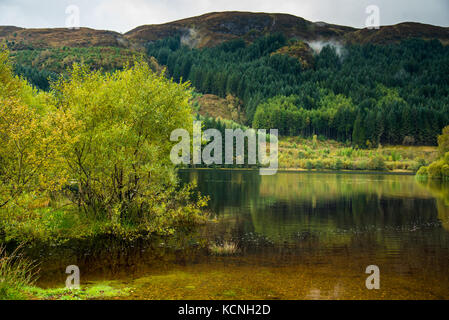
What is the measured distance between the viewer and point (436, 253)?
2605cm

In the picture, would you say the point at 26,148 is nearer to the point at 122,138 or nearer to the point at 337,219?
the point at 122,138

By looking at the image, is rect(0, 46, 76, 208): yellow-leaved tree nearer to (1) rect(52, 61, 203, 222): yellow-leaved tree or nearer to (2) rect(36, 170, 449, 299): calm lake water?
(1) rect(52, 61, 203, 222): yellow-leaved tree

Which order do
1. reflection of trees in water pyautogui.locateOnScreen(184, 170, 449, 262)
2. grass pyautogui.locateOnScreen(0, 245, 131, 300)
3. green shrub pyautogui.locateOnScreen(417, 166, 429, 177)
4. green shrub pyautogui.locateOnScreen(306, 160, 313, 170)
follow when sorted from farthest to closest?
1. green shrub pyautogui.locateOnScreen(306, 160, 313, 170)
2. green shrub pyautogui.locateOnScreen(417, 166, 429, 177)
3. reflection of trees in water pyautogui.locateOnScreen(184, 170, 449, 262)
4. grass pyautogui.locateOnScreen(0, 245, 131, 300)

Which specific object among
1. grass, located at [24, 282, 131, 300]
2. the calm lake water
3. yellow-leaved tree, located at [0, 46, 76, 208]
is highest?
yellow-leaved tree, located at [0, 46, 76, 208]

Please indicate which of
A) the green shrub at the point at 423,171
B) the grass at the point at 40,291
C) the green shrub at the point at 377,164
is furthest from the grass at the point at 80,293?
the green shrub at the point at 377,164

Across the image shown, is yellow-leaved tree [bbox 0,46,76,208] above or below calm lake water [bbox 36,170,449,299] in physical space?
above

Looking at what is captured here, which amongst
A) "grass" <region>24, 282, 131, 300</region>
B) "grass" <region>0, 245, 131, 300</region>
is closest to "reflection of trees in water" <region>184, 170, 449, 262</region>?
"grass" <region>24, 282, 131, 300</region>

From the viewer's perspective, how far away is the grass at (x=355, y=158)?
158m

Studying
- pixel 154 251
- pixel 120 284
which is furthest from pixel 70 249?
pixel 120 284

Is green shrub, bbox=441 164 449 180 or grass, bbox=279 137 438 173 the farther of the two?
grass, bbox=279 137 438 173

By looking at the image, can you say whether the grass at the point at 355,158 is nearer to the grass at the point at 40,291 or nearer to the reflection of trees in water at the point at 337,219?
the reflection of trees in water at the point at 337,219

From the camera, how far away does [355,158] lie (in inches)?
6914

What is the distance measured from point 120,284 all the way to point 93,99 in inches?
606

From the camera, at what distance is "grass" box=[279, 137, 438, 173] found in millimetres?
157500
